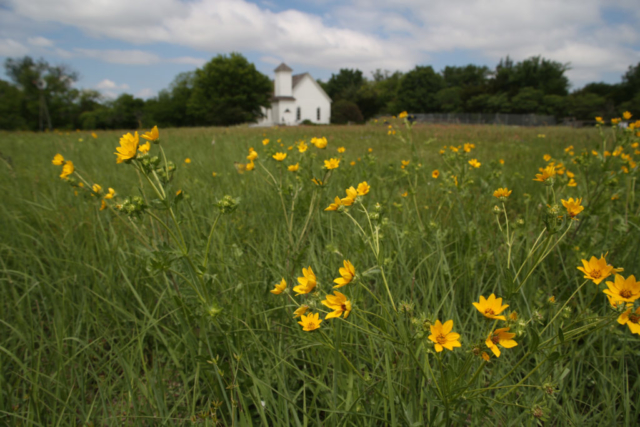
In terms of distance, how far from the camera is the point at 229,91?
1406 inches

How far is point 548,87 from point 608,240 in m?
56.7

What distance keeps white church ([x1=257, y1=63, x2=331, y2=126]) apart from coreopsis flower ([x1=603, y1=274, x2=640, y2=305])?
133 ft

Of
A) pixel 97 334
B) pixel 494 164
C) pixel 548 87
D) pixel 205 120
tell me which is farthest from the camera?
pixel 548 87

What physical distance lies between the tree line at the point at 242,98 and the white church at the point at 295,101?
2.50 meters

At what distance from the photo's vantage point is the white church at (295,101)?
40.7m

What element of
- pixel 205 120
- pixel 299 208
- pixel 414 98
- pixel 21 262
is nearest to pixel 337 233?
pixel 299 208

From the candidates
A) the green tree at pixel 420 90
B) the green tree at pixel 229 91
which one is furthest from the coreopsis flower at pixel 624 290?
the green tree at pixel 420 90

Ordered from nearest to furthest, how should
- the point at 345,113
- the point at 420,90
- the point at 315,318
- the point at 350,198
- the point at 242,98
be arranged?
the point at 315,318, the point at 350,198, the point at 242,98, the point at 345,113, the point at 420,90

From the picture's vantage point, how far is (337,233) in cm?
181

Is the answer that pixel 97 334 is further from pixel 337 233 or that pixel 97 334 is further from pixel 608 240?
pixel 608 240

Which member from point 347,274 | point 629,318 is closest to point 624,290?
point 629,318

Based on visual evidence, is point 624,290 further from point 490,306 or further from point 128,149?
point 128,149

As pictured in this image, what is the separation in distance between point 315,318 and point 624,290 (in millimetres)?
680

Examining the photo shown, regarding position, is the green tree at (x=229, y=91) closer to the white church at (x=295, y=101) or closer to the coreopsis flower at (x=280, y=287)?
the white church at (x=295, y=101)
